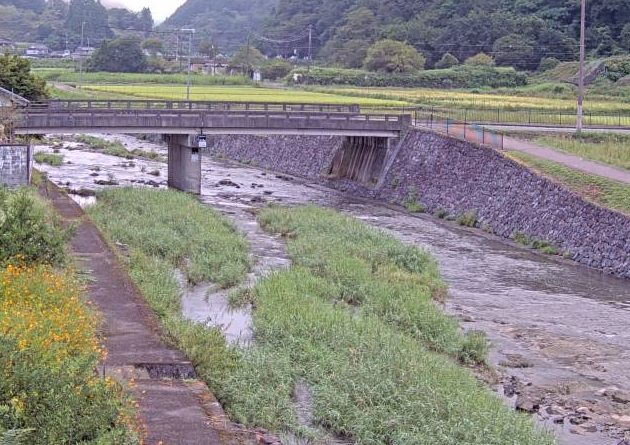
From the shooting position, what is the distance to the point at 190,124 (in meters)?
43.8

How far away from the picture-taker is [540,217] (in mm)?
35812

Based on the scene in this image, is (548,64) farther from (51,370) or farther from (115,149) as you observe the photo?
(51,370)

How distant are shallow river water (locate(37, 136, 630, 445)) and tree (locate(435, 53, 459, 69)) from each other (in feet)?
193

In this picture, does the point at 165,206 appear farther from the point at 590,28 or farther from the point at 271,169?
the point at 590,28

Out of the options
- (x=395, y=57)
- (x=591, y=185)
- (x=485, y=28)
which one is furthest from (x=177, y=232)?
(x=485, y=28)

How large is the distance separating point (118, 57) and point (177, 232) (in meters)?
93.2

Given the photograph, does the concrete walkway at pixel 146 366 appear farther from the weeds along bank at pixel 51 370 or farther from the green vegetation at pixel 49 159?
the green vegetation at pixel 49 159

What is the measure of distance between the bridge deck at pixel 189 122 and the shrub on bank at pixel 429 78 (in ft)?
146

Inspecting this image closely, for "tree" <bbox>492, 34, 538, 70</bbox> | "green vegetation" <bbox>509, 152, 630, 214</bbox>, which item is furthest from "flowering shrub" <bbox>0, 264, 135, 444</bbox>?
"tree" <bbox>492, 34, 538, 70</bbox>

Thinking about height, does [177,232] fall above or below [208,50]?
below

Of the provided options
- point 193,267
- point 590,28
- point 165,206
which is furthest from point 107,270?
point 590,28

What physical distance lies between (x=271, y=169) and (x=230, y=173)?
11.3ft

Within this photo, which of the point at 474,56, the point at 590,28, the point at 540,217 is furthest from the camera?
the point at 474,56

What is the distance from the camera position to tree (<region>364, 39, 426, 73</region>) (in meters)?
99.6
